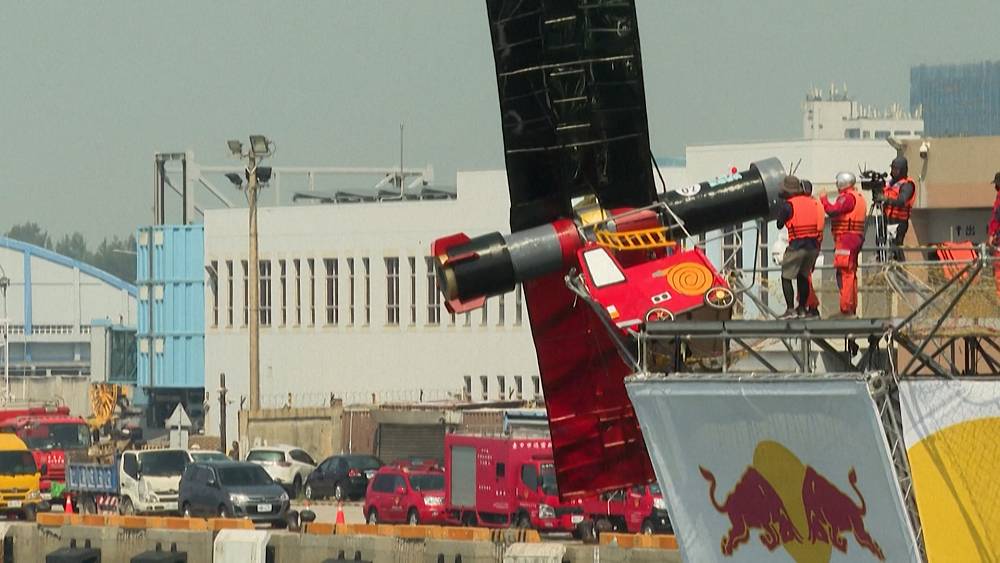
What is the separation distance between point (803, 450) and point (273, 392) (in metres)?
78.2

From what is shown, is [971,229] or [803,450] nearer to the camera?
[803,450]

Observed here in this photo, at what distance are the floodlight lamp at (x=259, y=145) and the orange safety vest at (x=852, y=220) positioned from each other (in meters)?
49.0

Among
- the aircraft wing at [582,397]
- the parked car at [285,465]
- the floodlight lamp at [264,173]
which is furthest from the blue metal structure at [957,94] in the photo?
the aircraft wing at [582,397]

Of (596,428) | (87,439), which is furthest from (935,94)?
(596,428)

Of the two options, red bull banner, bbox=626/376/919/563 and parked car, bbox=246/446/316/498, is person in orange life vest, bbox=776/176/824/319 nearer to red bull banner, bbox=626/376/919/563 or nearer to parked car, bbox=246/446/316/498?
red bull banner, bbox=626/376/919/563

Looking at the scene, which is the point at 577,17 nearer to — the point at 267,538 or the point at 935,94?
the point at 267,538

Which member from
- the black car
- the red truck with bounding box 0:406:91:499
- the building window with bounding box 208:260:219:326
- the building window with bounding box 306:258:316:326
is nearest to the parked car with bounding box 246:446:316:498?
the black car

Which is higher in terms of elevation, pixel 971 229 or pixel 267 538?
pixel 971 229

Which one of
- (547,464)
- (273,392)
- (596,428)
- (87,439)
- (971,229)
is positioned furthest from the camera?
(273,392)

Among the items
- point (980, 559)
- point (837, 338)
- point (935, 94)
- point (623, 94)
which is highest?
point (935, 94)

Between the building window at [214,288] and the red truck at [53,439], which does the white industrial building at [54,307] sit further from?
the red truck at [53,439]

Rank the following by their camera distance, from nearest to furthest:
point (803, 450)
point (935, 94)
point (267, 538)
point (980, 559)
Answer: point (980, 559) < point (803, 450) < point (267, 538) < point (935, 94)

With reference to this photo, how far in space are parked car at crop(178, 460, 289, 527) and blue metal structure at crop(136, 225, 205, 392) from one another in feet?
174

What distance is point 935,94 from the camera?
181500mm
